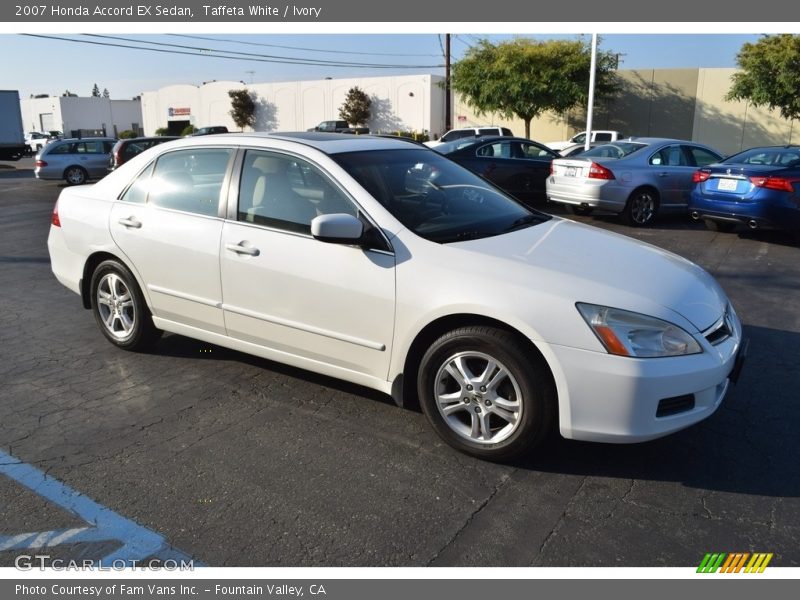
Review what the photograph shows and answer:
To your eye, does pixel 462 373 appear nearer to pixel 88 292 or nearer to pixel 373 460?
pixel 373 460

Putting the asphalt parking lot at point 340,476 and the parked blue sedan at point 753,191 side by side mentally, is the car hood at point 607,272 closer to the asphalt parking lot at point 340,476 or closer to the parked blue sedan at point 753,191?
the asphalt parking lot at point 340,476

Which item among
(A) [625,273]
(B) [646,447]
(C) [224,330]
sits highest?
(A) [625,273]

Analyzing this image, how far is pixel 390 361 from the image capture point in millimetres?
3730

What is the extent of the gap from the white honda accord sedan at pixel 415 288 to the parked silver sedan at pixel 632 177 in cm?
675

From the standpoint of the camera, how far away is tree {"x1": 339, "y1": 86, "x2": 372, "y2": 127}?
50125mm

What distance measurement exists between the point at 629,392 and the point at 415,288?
3.91 ft

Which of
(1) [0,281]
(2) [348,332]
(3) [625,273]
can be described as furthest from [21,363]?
(3) [625,273]

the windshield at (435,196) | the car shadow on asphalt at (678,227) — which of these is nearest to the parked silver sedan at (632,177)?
the car shadow on asphalt at (678,227)

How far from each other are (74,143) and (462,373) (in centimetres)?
2123

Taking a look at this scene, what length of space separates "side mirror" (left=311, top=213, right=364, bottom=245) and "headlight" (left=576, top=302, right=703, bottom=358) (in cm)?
125

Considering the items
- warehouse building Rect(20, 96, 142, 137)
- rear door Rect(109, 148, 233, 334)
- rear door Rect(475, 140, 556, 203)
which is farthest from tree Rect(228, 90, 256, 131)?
rear door Rect(109, 148, 233, 334)

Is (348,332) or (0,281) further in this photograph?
(0,281)

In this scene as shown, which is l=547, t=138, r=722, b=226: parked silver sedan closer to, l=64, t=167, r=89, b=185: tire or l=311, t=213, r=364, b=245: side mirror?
l=311, t=213, r=364, b=245: side mirror

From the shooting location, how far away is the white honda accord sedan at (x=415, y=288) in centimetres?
323
